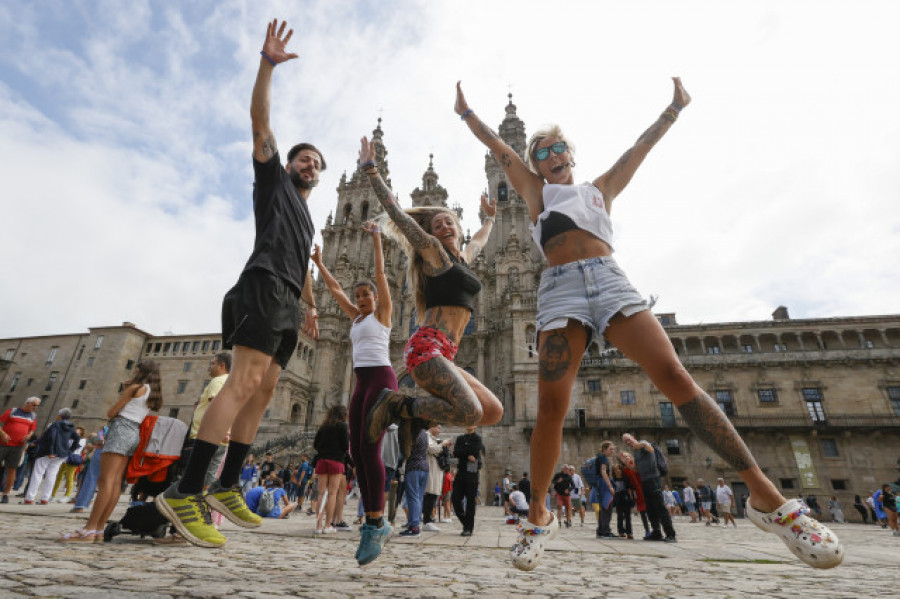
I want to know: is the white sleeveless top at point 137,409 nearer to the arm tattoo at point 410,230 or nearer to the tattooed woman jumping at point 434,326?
the tattooed woman jumping at point 434,326

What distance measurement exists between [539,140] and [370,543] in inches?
124

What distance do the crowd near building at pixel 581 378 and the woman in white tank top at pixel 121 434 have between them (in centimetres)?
1835

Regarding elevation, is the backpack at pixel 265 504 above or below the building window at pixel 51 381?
below

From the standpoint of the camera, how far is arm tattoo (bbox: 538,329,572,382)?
2799 millimetres

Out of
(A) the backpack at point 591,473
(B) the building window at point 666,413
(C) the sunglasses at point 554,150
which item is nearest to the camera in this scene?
(C) the sunglasses at point 554,150

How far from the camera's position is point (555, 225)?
306cm

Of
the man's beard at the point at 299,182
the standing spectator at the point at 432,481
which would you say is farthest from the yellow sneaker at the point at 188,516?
the standing spectator at the point at 432,481

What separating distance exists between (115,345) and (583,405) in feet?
132

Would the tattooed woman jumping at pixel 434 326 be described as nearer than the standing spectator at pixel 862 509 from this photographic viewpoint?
Yes

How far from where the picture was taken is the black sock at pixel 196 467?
2708 mm

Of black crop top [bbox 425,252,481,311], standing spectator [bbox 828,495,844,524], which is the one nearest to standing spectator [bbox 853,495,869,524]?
standing spectator [bbox 828,495,844,524]

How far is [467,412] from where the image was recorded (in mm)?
2762

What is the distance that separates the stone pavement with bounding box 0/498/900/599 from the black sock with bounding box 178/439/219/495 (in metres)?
0.42

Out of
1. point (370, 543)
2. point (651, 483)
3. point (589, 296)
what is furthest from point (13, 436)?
point (651, 483)
